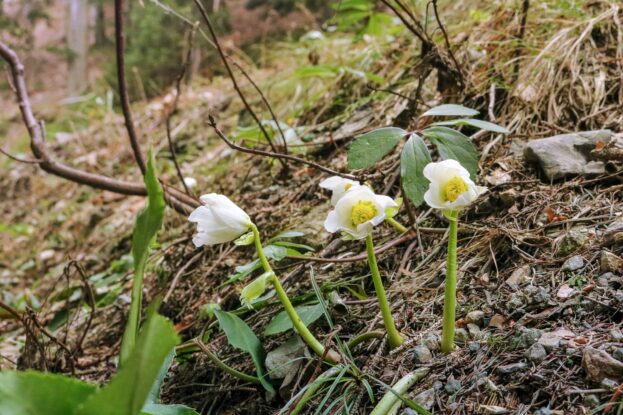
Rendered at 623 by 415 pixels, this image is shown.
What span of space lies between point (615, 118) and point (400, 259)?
771mm

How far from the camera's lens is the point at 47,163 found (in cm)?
176

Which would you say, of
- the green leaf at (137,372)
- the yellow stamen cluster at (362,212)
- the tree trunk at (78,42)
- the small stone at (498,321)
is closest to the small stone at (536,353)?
the small stone at (498,321)

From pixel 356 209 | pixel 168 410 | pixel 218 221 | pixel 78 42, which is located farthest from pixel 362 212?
pixel 78 42

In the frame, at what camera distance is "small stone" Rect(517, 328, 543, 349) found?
87cm

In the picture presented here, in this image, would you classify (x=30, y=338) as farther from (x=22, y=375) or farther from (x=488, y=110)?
(x=488, y=110)

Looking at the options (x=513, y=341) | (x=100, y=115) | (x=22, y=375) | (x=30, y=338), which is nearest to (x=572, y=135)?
(x=513, y=341)

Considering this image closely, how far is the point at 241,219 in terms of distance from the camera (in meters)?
0.94

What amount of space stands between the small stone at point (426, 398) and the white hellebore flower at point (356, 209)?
11.0 inches

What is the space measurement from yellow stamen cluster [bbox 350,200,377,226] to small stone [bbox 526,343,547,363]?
Result: 1.11 ft

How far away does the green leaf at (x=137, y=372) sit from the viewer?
1.87ft

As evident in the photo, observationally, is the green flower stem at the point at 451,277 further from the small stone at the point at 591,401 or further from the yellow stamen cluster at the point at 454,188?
the small stone at the point at 591,401

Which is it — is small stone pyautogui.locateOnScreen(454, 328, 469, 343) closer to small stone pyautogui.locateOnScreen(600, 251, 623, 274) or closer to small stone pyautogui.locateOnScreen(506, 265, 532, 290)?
small stone pyautogui.locateOnScreen(506, 265, 532, 290)

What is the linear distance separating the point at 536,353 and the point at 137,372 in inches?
24.1

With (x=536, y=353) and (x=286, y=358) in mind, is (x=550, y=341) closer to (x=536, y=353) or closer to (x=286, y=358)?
(x=536, y=353)
